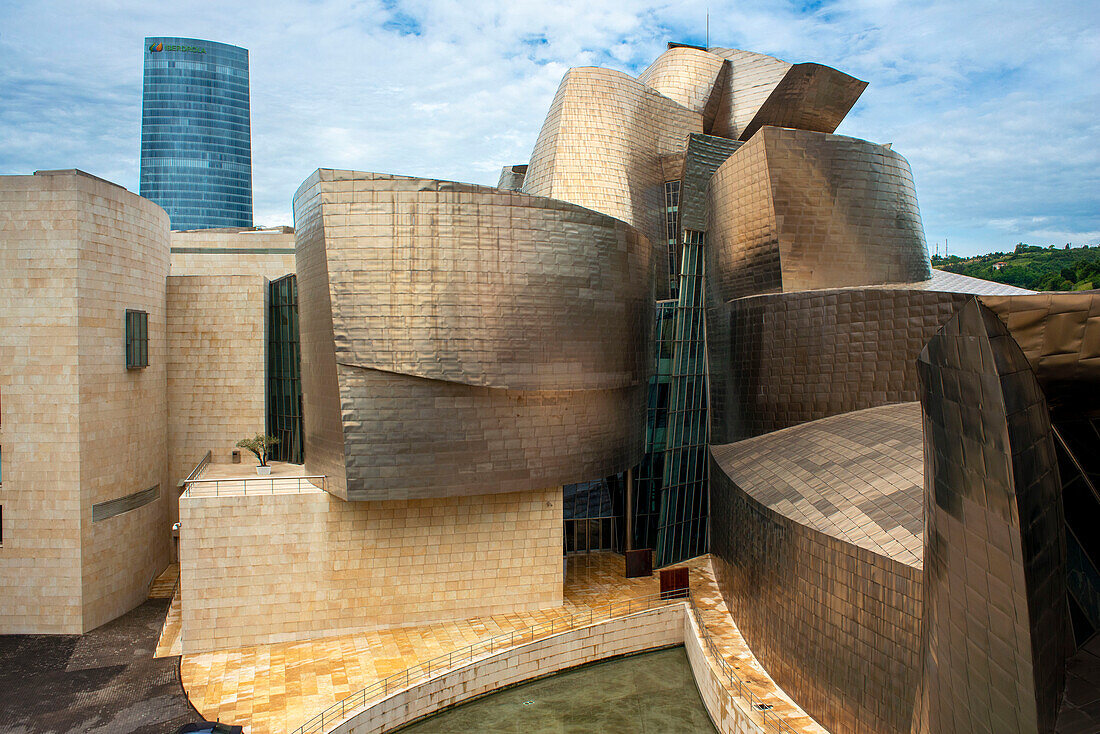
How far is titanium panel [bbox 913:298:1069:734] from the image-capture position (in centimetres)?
564

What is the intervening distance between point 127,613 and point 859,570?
64.8ft

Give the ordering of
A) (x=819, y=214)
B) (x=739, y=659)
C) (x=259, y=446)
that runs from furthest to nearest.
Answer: (x=259, y=446) → (x=819, y=214) → (x=739, y=659)

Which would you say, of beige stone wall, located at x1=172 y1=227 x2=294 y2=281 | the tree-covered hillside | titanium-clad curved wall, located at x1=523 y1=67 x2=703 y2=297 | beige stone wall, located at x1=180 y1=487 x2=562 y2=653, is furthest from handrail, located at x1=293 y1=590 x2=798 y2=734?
→ the tree-covered hillside

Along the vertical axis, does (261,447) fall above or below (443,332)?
below

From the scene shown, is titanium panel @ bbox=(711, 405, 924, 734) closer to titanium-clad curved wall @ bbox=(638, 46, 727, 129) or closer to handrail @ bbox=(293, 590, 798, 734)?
handrail @ bbox=(293, 590, 798, 734)

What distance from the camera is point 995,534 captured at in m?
5.88

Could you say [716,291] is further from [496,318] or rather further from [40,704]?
[40,704]

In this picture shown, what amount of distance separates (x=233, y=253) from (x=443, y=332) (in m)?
18.2

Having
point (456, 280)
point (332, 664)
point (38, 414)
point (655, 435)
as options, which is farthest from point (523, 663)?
point (38, 414)

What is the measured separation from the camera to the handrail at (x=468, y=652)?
44.0ft

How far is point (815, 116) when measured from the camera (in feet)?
91.2

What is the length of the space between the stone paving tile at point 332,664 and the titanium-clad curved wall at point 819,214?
9.96 metres

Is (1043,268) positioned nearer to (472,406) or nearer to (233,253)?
(472,406)

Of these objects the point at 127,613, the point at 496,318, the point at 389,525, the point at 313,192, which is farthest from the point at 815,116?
the point at 127,613
